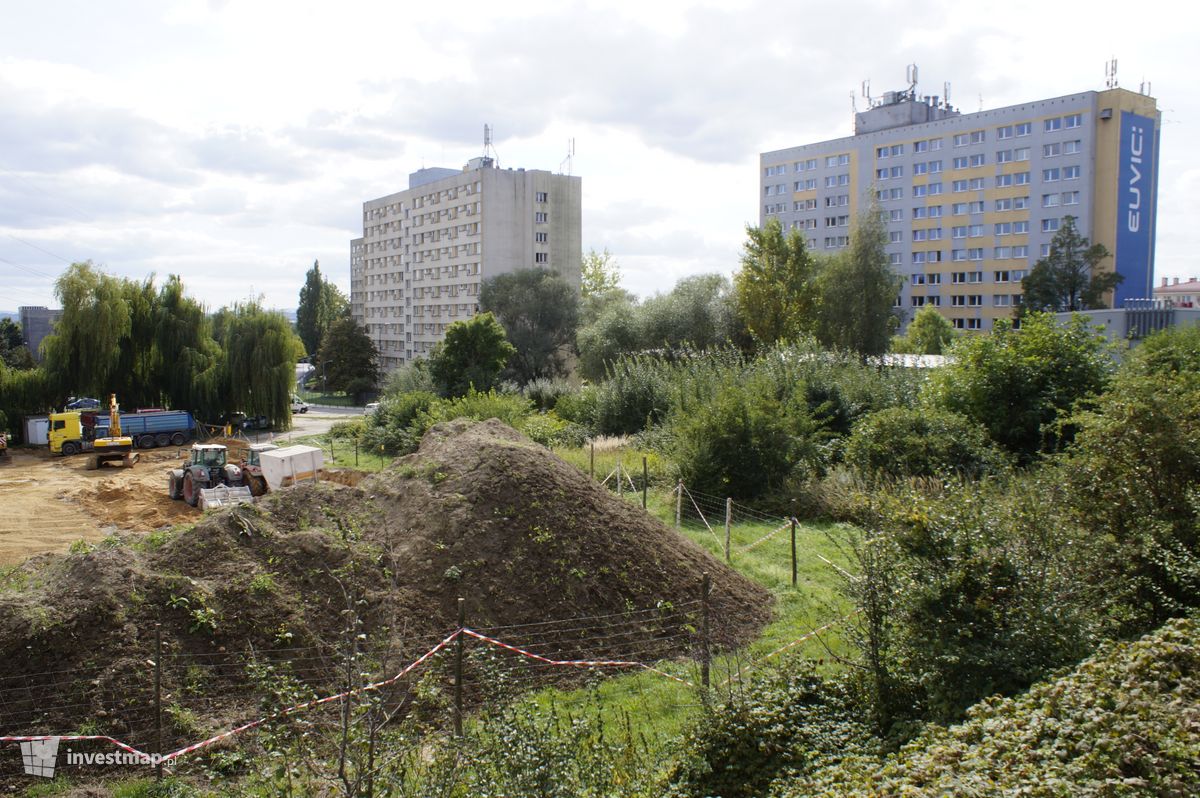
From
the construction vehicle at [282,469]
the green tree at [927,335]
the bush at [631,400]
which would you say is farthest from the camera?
the green tree at [927,335]

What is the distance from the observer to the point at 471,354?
38750 millimetres

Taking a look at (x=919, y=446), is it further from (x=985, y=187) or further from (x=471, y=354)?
(x=985, y=187)

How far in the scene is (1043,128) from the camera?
59.6 metres

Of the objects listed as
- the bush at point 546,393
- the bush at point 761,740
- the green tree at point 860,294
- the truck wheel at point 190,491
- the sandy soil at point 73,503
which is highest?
the green tree at point 860,294

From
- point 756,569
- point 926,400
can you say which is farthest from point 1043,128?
point 756,569

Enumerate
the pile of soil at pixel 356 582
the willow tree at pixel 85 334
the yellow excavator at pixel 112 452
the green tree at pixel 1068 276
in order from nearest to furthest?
the pile of soil at pixel 356 582, the yellow excavator at pixel 112 452, the willow tree at pixel 85 334, the green tree at pixel 1068 276

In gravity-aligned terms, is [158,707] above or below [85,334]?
below

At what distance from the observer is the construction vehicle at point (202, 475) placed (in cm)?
2386

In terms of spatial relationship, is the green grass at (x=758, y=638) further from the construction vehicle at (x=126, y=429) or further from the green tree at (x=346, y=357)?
the green tree at (x=346, y=357)

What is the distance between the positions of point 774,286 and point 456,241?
4021cm

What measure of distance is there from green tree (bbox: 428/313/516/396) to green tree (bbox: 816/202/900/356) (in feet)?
60.8

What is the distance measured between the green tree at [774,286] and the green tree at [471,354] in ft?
44.2

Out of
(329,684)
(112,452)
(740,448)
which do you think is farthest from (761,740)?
(112,452)

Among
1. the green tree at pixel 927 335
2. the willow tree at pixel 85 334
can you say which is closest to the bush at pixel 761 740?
the willow tree at pixel 85 334
